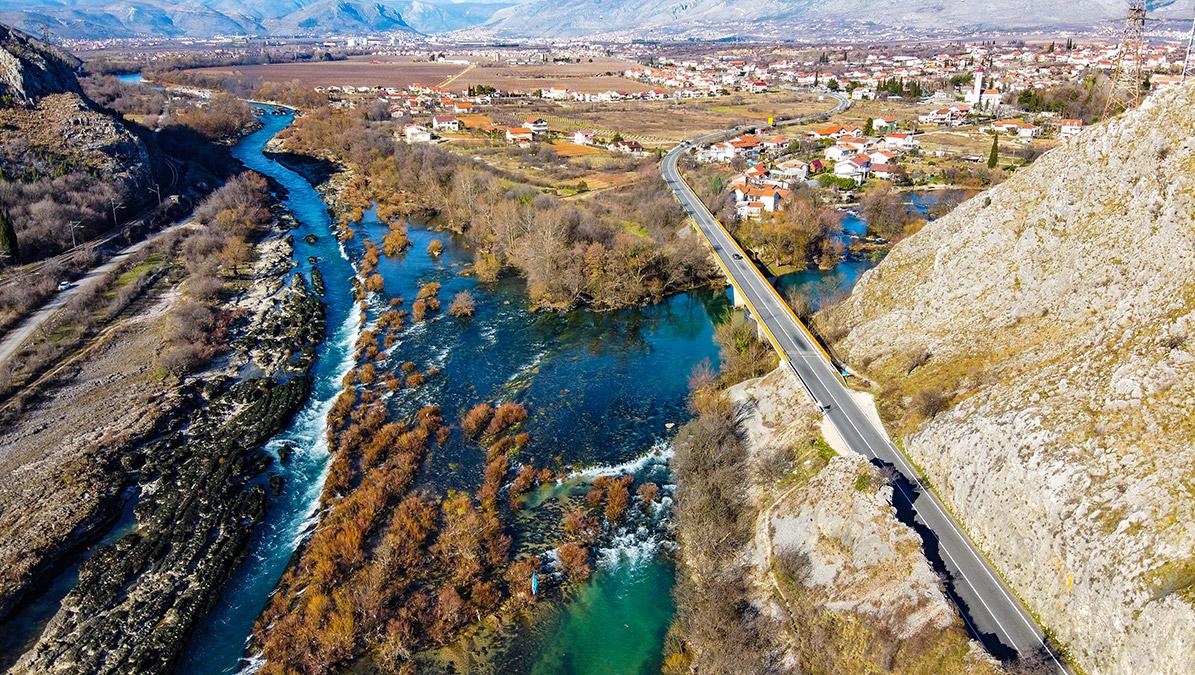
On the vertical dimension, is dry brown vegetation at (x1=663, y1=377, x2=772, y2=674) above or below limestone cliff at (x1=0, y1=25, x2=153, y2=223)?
below

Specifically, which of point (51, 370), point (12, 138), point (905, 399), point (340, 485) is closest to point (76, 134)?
point (12, 138)

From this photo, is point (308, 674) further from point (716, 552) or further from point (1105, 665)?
point (1105, 665)

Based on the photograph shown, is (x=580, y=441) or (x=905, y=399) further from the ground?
(x=905, y=399)

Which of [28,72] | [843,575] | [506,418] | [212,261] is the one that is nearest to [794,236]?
[506,418]

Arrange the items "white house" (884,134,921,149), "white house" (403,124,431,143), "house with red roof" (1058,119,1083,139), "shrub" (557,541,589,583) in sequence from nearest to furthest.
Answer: "shrub" (557,541,589,583), "house with red roof" (1058,119,1083,139), "white house" (884,134,921,149), "white house" (403,124,431,143)

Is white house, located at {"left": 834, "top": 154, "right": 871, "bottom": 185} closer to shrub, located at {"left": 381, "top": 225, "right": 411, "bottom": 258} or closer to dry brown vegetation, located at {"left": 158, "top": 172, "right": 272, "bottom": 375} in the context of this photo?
shrub, located at {"left": 381, "top": 225, "right": 411, "bottom": 258}

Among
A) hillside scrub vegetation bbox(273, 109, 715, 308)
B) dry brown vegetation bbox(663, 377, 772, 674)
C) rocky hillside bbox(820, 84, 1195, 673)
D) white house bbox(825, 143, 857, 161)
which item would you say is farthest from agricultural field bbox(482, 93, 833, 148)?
dry brown vegetation bbox(663, 377, 772, 674)

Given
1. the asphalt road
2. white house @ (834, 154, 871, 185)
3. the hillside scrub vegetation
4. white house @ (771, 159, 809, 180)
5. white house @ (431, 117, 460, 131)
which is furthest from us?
white house @ (431, 117, 460, 131)

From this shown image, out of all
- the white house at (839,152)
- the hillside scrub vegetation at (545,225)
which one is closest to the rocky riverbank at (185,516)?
the hillside scrub vegetation at (545,225)
